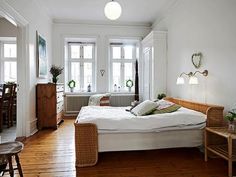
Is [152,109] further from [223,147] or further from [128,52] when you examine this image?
[128,52]

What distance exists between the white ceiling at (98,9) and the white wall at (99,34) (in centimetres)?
27

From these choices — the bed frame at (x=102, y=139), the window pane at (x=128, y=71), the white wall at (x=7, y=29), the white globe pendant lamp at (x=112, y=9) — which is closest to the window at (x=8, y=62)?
the white wall at (x=7, y=29)

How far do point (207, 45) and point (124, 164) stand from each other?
227 centimetres

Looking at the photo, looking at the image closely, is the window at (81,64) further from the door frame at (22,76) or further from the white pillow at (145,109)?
the white pillow at (145,109)

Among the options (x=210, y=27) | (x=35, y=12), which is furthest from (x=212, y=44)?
(x=35, y=12)

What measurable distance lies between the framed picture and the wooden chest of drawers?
0.40 meters

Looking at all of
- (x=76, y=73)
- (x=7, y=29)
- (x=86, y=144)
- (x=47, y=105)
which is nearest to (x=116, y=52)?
(x=76, y=73)

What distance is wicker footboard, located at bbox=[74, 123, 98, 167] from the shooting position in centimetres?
254

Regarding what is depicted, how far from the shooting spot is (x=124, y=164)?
2609 mm

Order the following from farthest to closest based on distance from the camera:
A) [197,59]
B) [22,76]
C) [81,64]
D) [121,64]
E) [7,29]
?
1. [121,64]
2. [81,64]
3. [7,29]
4. [22,76]
5. [197,59]

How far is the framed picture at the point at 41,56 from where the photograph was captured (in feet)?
15.1

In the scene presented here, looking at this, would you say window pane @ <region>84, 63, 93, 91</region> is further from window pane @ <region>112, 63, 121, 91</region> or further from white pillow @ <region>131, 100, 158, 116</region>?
white pillow @ <region>131, 100, 158, 116</region>

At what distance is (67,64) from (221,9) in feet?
15.6

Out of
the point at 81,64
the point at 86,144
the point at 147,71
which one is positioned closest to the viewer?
the point at 86,144
